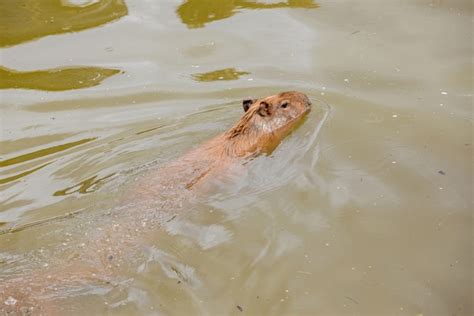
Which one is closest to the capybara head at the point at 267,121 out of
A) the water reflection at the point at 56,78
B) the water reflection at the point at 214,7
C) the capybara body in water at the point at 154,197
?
the capybara body in water at the point at 154,197

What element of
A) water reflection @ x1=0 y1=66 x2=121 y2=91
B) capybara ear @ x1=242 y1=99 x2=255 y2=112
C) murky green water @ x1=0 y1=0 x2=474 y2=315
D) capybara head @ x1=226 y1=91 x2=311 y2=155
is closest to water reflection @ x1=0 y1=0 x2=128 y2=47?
murky green water @ x1=0 y1=0 x2=474 y2=315

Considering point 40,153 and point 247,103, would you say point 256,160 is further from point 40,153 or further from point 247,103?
point 40,153

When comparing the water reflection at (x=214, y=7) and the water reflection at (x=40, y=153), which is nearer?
the water reflection at (x=40, y=153)

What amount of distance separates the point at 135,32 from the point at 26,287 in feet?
15.5

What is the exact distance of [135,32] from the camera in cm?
891

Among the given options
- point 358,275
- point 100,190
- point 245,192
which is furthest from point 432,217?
point 100,190

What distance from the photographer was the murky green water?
4.99 m

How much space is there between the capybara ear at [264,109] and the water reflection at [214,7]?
2.51 meters

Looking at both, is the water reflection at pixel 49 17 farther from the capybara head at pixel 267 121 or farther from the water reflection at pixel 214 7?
the capybara head at pixel 267 121

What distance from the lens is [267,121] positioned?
684 centimetres

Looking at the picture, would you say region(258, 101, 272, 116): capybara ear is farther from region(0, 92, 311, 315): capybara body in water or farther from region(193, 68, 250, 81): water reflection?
region(193, 68, 250, 81): water reflection

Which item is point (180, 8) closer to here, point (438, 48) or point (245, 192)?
point (438, 48)

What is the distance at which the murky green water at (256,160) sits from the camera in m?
4.99

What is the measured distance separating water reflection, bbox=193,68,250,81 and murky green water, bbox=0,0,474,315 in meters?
0.02
